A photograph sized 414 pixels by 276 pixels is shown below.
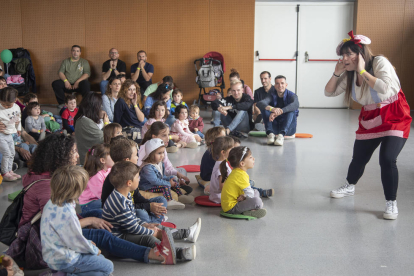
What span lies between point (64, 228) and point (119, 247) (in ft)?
1.56

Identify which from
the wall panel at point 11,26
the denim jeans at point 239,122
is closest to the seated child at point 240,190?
the denim jeans at point 239,122

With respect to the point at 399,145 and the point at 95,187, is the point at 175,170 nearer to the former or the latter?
the point at 95,187

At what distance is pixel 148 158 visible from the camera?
12.2 feet

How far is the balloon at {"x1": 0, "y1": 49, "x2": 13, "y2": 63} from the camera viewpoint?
930 cm

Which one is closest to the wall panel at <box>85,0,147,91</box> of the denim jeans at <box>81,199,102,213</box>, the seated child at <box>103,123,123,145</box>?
the seated child at <box>103,123,123,145</box>

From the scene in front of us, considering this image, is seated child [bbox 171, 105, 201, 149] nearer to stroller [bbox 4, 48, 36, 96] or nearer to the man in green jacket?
the man in green jacket

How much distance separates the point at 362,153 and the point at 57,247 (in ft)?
8.10

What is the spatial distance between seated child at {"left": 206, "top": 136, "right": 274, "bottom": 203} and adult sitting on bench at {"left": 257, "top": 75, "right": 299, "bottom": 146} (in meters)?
2.80

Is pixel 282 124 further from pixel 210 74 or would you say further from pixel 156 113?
pixel 210 74

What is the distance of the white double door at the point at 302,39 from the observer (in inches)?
407

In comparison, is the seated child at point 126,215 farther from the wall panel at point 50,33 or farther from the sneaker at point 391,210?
the wall panel at point 50,33

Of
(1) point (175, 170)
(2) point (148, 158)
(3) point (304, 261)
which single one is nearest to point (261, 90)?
(1) point (175, 170)

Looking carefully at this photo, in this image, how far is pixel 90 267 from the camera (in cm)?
227

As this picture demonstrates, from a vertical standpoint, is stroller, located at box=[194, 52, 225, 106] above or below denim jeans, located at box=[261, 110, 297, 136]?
above
